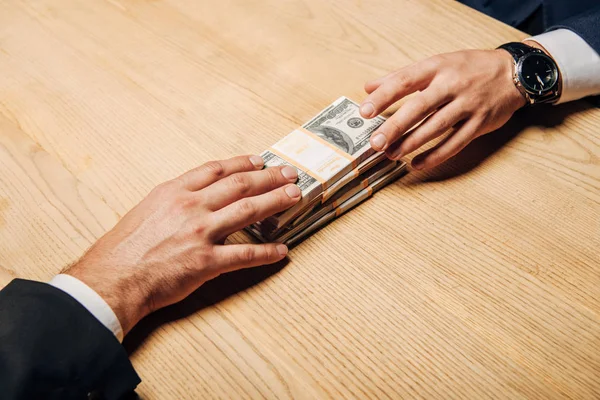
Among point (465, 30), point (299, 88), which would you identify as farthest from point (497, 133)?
point (299, 88)

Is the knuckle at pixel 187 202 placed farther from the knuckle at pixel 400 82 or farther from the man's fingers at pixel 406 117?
the knuckle at pixel 400 82

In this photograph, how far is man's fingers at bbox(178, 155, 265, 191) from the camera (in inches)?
38.1

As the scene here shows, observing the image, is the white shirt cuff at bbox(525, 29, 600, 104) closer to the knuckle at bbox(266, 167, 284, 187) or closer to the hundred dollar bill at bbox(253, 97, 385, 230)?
the hundred dollar bill at bbox(253, 97, 385, 230)

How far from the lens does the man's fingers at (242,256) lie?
90cm

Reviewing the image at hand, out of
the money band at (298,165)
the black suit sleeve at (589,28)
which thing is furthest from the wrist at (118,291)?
the black suit sleeve at (589,28)

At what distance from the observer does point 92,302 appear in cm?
82

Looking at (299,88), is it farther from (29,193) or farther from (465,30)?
(29,193)

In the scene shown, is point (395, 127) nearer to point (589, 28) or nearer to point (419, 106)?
point (419, 106)

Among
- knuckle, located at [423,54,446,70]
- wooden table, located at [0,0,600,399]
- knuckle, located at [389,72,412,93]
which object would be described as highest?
knuckle, located at [423,54,446,70]

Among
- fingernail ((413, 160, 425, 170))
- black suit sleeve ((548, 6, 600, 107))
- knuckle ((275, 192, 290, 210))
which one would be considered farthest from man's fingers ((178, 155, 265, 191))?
black suit sleeve ((548, 6, 600, 107))

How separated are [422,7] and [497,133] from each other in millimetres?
482

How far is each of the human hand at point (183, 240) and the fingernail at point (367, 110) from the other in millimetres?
212

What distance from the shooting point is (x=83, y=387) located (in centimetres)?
79

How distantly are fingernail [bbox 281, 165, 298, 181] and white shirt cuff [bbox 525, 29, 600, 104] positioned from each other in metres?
0.66
